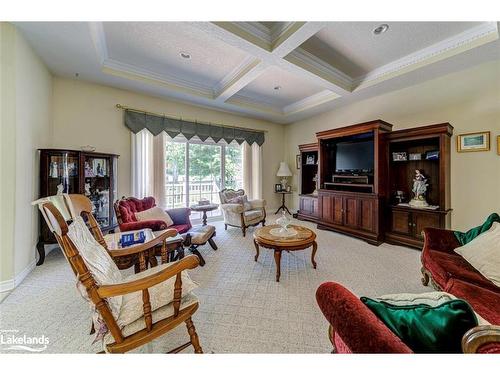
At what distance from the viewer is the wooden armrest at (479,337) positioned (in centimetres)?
55

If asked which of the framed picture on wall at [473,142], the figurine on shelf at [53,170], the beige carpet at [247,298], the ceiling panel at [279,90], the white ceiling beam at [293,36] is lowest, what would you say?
the beige carpet at [247,298]

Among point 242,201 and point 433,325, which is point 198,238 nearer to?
point 242,201

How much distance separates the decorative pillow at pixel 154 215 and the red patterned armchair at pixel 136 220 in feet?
0.20

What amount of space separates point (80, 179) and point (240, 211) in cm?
250

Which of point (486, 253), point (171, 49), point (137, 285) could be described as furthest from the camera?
point (171, 49)

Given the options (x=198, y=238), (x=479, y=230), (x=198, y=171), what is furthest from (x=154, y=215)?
(x=479, y=230)

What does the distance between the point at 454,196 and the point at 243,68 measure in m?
3.85

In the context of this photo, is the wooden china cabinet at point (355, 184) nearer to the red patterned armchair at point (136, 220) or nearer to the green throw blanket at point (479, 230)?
the green throw blanket at point (479, 230)

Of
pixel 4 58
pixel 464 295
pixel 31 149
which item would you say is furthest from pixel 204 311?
pixel 4 58

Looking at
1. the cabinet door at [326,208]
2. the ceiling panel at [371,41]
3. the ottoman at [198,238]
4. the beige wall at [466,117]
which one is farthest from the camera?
the cabinet door at [326,208]

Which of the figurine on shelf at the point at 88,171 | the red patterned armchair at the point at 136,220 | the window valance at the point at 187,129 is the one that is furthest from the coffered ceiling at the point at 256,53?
the red patterned armchair at the point at 136,220

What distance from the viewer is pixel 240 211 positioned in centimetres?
374

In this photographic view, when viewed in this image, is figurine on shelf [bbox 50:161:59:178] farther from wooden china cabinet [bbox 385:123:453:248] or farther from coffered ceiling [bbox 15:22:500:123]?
wooden china cabinet [bbox 385:123:453:248]

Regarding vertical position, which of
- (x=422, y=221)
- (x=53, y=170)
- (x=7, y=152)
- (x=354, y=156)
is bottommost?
(x=422, y=221)
